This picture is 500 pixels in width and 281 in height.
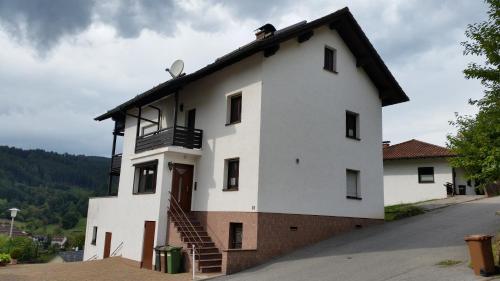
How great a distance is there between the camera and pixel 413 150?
3316 cm

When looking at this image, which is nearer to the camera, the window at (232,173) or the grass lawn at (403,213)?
the window at (232,173)

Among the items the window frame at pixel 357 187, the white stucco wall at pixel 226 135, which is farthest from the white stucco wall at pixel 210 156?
the window frame at pixel 357 187

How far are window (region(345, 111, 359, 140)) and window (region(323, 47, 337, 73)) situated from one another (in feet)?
7.31

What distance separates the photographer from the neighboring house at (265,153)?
16516mm

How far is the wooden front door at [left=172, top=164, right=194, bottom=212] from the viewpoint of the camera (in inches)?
749

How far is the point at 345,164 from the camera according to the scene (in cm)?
1945

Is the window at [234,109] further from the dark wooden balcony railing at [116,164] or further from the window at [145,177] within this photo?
the dark wooden balcony railing at [116,164]

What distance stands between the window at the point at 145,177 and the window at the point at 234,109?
413cm

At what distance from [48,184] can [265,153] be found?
16079 cm

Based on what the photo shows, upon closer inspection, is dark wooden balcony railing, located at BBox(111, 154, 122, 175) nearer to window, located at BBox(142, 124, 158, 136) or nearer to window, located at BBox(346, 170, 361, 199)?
window, located at BBox(142, 124, 158, 136)

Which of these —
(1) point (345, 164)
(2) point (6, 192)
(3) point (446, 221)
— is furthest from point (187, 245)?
(2) point (6, 192)

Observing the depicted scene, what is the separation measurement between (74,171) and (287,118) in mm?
Answer: 164804

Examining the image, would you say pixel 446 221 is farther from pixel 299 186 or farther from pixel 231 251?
pixel 231 251

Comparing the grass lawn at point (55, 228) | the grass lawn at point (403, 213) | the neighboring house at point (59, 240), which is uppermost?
the grass lawn at point (403, 213)
